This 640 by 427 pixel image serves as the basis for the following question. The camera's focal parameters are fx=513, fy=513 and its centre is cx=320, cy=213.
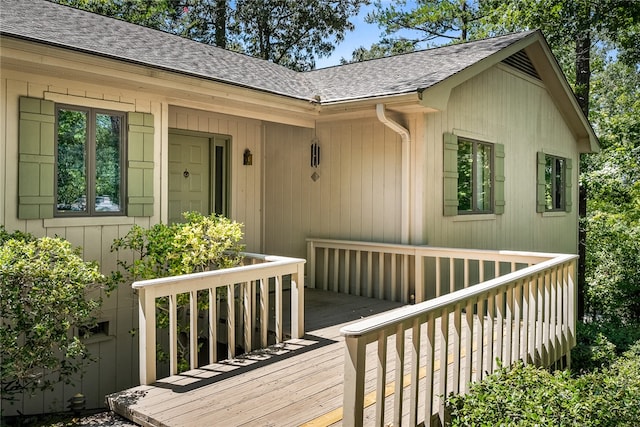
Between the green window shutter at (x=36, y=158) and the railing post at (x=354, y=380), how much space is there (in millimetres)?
3554

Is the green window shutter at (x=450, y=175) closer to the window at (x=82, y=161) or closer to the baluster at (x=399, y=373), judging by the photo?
the window at (x=82, y=161)

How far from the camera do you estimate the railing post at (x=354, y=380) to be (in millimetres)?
→ 2547

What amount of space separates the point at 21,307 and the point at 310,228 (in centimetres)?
458

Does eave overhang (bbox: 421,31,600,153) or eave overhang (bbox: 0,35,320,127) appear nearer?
eave overhang (bbox: 0,35,320,127)

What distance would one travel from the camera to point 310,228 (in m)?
7.75

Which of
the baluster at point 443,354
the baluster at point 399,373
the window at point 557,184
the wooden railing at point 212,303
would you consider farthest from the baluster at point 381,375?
the window at point 557,184

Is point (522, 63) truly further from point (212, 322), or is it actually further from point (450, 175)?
point (212, 322)

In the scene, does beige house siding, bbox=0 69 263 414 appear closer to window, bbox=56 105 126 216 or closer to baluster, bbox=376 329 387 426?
window, bbox=56 105 126 216

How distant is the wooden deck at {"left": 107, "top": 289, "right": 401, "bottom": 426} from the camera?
10.4ft

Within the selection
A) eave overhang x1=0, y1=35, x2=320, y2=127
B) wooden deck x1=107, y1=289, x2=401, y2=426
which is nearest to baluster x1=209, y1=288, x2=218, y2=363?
wooden deck x1=107, y1=289, x2=401, y2=426

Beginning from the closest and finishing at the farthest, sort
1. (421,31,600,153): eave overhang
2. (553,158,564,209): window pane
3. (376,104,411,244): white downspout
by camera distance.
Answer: (421,31,600,153): eave overhang
(376,104,411,244): white downspout
(553,158,564,209): window pane

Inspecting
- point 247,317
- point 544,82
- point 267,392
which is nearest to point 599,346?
point 544,82

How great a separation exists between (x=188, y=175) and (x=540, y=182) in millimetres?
6467

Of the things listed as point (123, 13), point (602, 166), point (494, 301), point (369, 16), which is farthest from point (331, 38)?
point (494, 301)
